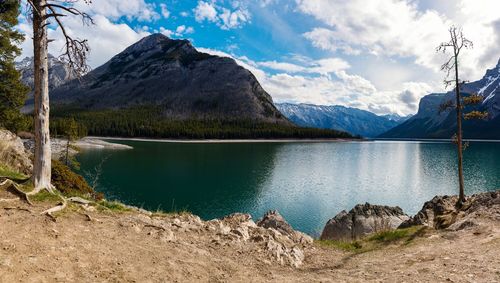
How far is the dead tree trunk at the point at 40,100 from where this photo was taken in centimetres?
1446

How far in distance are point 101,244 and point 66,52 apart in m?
9.14

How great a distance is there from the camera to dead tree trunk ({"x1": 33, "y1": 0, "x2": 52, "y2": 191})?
14461mm

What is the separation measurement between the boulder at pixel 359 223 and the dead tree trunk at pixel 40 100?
23.6m

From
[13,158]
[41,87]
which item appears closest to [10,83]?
[13,158]

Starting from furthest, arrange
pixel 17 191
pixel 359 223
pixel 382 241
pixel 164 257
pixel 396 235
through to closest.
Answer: pixel 359 223, pixel 396 235, pixel 382 241, pixel 17 191, pixel 164 257

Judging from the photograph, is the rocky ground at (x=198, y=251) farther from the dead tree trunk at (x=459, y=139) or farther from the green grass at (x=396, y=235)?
the dead tree trunk at (x=459, y=139)

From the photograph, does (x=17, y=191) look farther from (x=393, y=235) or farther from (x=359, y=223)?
(x=359, y=223)

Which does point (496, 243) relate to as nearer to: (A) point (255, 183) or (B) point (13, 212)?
(B) point (13, 212)

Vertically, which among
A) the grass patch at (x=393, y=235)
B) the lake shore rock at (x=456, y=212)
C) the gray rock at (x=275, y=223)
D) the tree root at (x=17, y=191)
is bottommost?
the gray rock at (x=275, y=223)

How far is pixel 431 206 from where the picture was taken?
27547mm

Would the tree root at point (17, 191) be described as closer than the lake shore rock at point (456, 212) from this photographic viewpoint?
Yes

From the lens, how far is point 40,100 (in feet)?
47.3

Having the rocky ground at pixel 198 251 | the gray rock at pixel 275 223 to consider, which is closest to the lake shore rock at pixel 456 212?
the rocky ground at pixel 198 251

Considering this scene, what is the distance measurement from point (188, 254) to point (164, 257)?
1.08 metres
